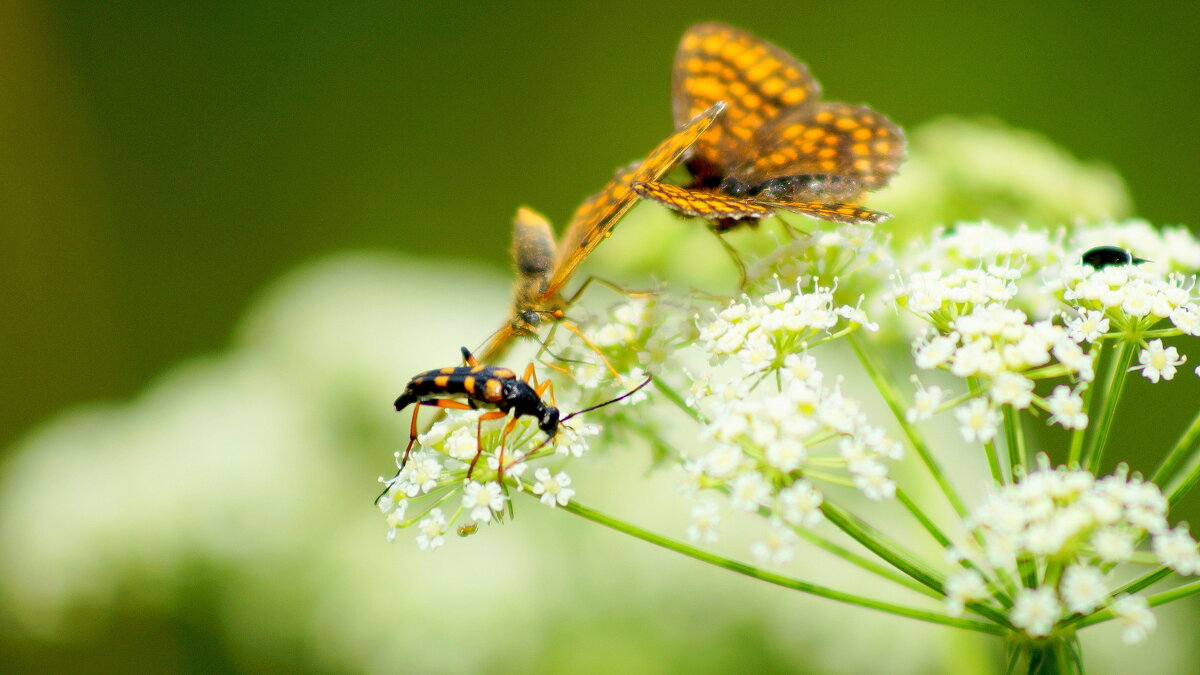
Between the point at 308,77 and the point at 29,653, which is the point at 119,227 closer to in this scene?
the point at 308,77

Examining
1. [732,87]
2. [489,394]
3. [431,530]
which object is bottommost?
[431,530]

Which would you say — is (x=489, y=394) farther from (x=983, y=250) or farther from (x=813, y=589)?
(x=983, y=250)

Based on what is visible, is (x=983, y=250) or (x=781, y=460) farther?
(x=983, y=250)

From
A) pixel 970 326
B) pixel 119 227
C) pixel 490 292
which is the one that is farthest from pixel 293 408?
pixel 119 227

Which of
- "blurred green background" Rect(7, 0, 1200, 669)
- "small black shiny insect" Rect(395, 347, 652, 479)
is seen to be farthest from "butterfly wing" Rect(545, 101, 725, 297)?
"blurred green background" Rect(7, 0, 1200, 669)

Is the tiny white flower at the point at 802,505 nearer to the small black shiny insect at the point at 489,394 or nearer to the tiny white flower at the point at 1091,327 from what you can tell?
the small black shiny insect at the point at 489,394

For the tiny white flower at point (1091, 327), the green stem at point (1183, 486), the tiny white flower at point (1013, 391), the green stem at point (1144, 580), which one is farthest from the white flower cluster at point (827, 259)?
the green stem at point (1144, 580)

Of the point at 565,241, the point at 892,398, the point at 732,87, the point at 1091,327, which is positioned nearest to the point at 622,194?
the point at 565,241

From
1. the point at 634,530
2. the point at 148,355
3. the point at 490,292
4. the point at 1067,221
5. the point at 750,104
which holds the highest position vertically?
the point at 148,355
